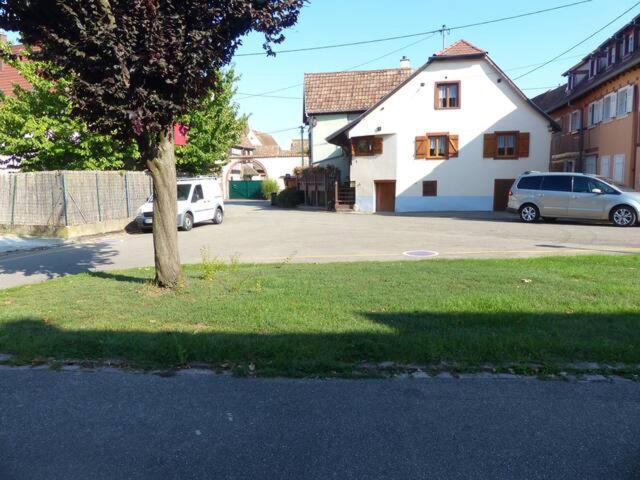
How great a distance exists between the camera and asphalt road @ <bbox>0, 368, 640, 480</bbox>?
314 cm

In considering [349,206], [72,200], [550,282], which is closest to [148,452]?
[550,282]

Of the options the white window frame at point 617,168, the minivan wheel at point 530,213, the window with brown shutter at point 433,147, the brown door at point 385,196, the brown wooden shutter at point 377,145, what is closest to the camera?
the minivan wheel at point 530,213

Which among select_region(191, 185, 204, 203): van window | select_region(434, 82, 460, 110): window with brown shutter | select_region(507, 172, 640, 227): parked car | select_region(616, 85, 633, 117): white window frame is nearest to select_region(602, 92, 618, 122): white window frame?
select_region(616, 85, 633, 117): white window frame

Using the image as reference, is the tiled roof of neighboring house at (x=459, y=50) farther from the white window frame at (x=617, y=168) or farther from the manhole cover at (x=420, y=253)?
the manhole cover at (x=420, y=253)

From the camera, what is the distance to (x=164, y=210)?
738 centimetres

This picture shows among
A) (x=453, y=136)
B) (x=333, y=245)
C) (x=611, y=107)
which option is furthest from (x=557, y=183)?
(x=333, y=245)

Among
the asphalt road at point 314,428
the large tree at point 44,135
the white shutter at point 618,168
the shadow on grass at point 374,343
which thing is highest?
the large tree at point 44,135

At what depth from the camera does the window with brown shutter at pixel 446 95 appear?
27734mm

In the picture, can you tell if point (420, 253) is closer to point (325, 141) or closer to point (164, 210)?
point (164, 210)

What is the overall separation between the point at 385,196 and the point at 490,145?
6178 mm

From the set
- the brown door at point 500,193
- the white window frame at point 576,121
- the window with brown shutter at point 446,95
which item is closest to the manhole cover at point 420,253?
the brown door at point 500,193

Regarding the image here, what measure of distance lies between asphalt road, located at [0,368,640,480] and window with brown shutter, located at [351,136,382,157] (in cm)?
2504

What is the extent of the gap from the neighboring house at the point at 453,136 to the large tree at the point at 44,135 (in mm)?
13327

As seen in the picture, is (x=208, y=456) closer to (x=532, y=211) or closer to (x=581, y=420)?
(x=581, y=420)
